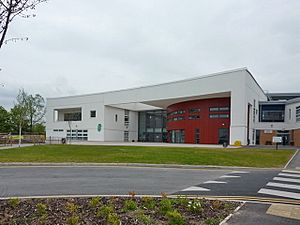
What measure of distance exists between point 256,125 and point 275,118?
6.79 meters

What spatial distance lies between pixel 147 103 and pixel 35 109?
36.4 meters

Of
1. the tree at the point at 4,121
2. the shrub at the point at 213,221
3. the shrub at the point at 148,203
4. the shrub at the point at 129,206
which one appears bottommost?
the shrub at the point at 213,221

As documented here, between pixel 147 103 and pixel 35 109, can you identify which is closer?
pixel 147 103

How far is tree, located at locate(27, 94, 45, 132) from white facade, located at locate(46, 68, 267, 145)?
196 inches

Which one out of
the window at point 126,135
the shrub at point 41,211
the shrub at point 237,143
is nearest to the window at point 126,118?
the window at point 126,135

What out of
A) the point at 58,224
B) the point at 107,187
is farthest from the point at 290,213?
the point at 107,187

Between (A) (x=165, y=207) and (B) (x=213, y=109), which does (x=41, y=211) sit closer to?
(A) (x=165, y=207)

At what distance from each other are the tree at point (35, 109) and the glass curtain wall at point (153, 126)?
27.9m

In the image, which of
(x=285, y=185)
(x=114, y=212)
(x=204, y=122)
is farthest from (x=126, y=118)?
(x=114, y=212)

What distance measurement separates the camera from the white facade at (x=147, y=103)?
4653 cm

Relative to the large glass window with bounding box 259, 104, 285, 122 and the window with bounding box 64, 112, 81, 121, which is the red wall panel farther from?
the window with bounding box 64, 112, 81, 121

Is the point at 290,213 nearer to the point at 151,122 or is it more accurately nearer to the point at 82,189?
the point at 82,189

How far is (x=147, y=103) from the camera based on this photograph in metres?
64.9

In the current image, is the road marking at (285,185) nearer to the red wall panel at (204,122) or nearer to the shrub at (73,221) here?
the shrub at (73,221)
